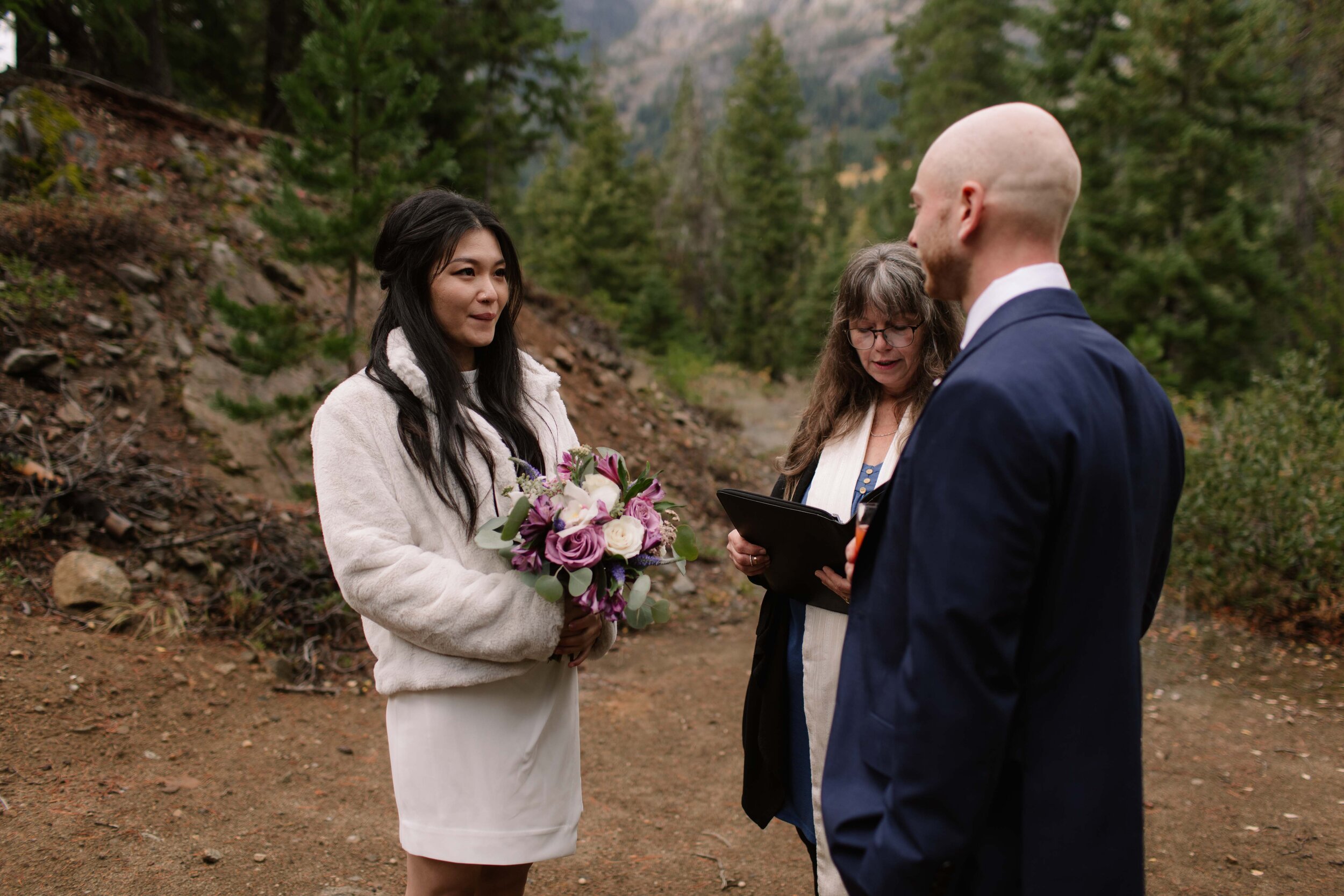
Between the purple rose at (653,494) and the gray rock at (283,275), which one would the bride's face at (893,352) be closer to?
the purple rose at (653,494)

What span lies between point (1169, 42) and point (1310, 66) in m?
2.27

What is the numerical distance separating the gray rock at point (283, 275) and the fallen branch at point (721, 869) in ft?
22.5

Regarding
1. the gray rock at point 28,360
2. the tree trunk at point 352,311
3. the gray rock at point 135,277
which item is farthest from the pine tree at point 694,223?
the gray rock at point 28,360

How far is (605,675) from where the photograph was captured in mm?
5949

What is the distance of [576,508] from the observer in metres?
1.98

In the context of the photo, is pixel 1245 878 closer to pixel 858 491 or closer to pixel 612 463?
pixel 858 491

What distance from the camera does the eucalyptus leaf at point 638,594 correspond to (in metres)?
1.97

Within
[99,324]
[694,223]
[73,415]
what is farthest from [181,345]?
[694,223]

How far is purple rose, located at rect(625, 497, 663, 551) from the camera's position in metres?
2.04

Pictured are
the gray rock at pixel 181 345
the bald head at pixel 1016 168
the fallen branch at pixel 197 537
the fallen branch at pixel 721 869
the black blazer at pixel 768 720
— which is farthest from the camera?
the gray rock at pixel 181 345

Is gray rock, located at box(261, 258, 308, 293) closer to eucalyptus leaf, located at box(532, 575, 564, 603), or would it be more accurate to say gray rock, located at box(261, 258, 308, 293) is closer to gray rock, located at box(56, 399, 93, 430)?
gray rock, located at box(56, 399, 93, 430)

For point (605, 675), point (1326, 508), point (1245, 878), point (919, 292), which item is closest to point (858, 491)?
point (919, 292)

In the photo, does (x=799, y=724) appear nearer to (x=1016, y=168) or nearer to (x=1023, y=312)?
(x=1023, y=312)

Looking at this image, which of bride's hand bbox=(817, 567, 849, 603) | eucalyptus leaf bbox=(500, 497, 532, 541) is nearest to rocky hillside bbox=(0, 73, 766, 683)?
eucalyptus leaf bbox=(500, 497, 532, 541)
